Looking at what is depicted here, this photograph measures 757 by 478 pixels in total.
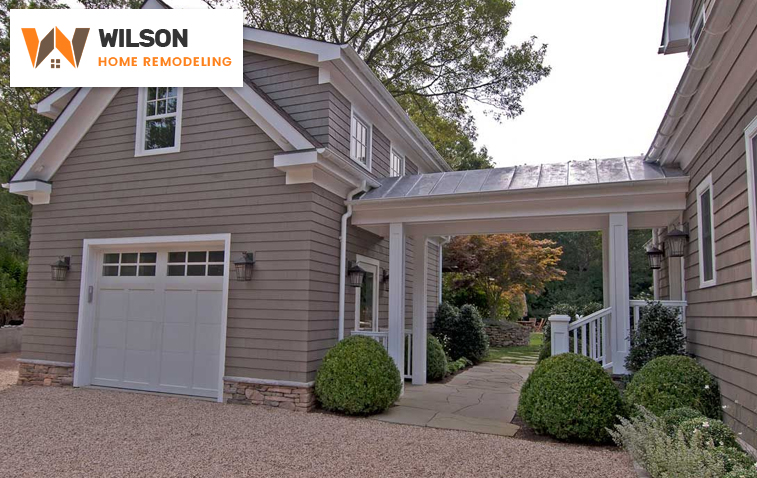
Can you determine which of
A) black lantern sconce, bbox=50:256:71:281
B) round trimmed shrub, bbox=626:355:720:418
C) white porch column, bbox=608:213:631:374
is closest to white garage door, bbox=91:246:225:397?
black lantern sconce, bbox=50:256:71:281

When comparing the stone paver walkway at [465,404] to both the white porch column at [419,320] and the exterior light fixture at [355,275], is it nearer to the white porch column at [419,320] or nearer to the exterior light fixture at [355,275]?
the white porch column at [419,320]

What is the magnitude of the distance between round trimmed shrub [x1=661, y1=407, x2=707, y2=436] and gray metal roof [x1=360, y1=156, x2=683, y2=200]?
3.09 m

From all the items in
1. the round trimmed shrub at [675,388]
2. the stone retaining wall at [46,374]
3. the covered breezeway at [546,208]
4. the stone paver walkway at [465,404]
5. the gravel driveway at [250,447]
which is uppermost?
the covered breezeway at [546,208]

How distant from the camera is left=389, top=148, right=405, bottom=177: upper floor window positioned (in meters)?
11.0

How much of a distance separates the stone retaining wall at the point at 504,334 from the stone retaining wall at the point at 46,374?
44.5 feet

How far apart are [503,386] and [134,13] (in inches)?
363

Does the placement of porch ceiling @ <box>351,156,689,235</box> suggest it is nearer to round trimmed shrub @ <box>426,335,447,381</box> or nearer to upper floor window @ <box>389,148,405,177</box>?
upper floor window @ <box>389,148,405,177</box>

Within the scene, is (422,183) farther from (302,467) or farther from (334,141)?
(302,467)

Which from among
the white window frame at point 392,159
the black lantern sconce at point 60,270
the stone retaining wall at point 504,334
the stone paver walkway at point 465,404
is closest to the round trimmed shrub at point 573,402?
the stone paver walkway at point 465,404

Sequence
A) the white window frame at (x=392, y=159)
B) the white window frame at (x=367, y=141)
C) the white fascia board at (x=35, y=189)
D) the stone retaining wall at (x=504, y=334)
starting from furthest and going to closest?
the stone retaining wall at (x=504, y=334) < the white window frame at (x=392, y=159) < the white window frame at (x=367, y=141) < the white fascia board at (x=35, y=189)

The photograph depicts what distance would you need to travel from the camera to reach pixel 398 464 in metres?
4.89

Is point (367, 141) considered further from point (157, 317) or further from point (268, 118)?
point (157, 317)

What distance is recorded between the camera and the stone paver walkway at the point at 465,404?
662 cm

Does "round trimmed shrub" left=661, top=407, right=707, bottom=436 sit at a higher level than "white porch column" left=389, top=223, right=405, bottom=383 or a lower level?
lower
